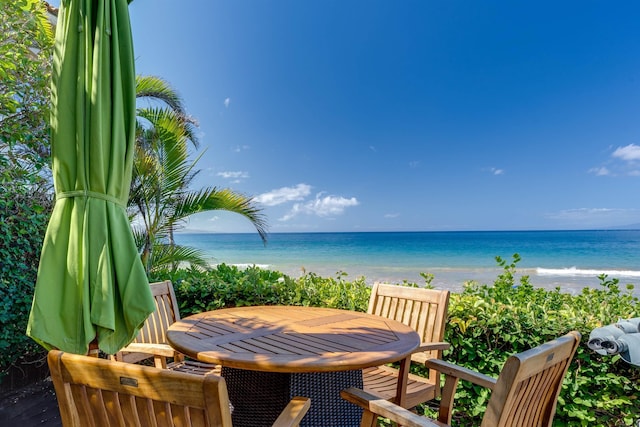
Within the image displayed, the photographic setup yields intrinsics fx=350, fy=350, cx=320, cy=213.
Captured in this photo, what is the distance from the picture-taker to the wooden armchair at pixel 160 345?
2.14 metres

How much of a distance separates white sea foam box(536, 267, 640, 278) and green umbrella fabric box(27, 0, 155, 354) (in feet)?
77.7

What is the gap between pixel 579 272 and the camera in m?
20.9

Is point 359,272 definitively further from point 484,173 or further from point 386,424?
point 386,424

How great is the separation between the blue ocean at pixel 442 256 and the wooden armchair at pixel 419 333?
14159 mm

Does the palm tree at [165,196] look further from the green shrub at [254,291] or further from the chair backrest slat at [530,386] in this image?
the chair backrest slat at [530,386]

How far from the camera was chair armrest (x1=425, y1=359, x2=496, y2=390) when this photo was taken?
1698mm

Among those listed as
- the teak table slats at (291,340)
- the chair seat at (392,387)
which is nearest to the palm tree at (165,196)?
the teak table slats at (291,340)

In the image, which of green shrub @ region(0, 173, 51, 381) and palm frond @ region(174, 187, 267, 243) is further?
palm frond @ region(174, 187, 267, 243)

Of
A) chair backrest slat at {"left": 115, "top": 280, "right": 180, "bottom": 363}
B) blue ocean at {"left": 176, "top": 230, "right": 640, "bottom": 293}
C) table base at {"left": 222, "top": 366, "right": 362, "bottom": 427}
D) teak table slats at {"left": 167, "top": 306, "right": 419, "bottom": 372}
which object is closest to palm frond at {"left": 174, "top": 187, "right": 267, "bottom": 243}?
chair backrest slat at {"left": 115, "top": 280, "right": 180, "bottom": 363}

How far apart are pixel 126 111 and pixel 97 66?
0.22 metres

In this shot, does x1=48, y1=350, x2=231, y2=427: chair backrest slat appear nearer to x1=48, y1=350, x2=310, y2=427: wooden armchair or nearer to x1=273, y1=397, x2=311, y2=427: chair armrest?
x1=48, y1=350, x2=310, y2=427: wooden armchair

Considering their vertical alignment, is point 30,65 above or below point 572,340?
above

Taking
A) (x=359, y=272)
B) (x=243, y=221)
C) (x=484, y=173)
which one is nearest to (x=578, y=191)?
(x=484, y=173)

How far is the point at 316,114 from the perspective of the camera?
20.7 meters
